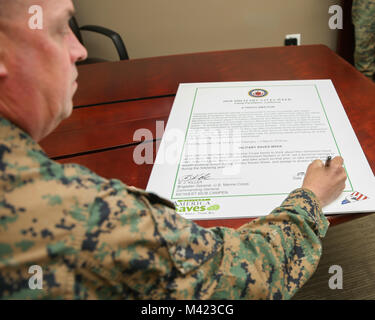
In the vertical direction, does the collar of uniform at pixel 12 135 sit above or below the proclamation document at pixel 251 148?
above

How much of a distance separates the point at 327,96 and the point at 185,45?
5.26ft

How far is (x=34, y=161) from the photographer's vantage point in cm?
42

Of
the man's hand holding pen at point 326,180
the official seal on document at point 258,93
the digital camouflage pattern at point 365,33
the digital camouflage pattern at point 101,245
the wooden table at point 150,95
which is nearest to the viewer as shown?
the digital camouflage pattern at point 101,245

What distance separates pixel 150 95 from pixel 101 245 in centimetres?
76

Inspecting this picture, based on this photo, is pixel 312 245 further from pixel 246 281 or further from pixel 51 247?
pixel 51 247

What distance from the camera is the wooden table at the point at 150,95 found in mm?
841

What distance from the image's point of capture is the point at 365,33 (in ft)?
6.91

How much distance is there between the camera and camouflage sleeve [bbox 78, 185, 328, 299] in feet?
1.40

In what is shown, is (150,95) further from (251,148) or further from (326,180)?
(326,180)

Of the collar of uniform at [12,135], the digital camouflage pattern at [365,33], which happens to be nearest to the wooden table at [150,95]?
the collar of uniform at [12,135]

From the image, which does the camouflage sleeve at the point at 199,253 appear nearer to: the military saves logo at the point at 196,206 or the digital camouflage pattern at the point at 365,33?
the military saves logo at the point at 196,206

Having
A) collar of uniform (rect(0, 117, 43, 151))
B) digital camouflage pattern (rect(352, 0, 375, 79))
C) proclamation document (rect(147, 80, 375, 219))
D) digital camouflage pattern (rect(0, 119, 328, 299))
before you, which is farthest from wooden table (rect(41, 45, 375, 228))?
digital camouflage pattern (rect(352, 0, 375, 79))

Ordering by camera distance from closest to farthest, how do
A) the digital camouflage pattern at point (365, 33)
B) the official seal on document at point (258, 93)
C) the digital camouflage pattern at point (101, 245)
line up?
the digital camouflage pattern at point (101, 245) → the official seal on document at point (258, 93) → the digital camouflage pattern at point (365, 33)
